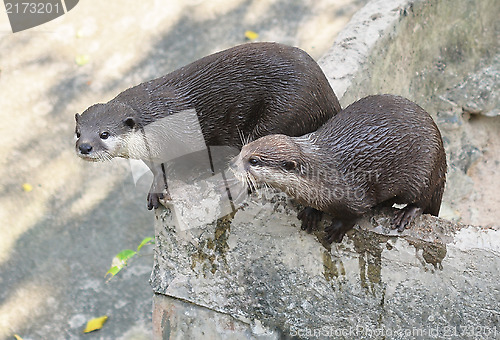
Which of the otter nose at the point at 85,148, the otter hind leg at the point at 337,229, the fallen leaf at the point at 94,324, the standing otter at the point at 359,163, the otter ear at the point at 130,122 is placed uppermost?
the otter ear at the point at 130,122

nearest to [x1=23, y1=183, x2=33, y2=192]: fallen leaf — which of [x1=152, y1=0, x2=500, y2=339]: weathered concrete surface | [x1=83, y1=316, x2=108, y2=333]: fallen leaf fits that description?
[x1=83, y1=316, x2=108, y2=333]: fallen leaf

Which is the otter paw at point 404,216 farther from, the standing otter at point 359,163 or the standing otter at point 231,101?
the standing otter at point 231,101

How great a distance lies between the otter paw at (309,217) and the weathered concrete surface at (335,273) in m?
0.03

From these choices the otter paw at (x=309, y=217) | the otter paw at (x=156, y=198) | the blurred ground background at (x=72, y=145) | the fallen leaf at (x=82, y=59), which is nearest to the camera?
the otter paw at (x=309, y=217)

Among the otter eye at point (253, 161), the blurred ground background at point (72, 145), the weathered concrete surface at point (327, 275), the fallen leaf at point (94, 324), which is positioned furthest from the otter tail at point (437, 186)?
the fallen leaf at point (94, 324)

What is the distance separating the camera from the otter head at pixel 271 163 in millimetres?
1737

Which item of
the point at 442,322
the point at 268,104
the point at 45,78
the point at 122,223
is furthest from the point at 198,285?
the point at 45,78

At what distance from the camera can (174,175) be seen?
2.22 m

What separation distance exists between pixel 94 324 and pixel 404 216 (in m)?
1.83

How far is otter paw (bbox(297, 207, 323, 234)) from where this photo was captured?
6.46 feet

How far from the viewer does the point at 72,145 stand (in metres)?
3.87

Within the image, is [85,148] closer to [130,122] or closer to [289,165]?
[130,122]

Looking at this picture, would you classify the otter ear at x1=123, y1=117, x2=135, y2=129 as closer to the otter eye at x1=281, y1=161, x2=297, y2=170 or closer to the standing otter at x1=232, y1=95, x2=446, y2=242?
the standing otter at x1=232, y1=95, x2=446, y2=242

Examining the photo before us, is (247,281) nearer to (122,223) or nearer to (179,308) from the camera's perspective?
(179,308)
